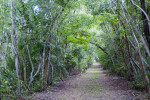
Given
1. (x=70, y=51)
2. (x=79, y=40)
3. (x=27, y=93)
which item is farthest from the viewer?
(x=70, y=51)

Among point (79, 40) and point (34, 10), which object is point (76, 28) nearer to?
point (79, 40)

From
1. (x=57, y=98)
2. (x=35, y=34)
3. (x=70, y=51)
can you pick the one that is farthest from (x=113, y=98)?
(x=70, y=51)

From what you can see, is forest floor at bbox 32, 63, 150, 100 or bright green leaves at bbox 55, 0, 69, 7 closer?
forest floor at bbox 32, 63, 150, 100

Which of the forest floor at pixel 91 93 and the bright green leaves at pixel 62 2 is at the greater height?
the bright green leaves at pixel 62 2

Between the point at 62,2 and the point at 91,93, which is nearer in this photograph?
the point at 91,93

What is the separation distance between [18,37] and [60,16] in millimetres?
3047

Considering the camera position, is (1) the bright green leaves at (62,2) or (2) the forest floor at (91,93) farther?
(1) the bright green leaves at (62,2)

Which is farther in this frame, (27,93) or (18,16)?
(18,16)

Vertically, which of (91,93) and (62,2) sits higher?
(62,2)

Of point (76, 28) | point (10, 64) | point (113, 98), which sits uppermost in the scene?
point (76, 28)

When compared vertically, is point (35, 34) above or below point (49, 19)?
below

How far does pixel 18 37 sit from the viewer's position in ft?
29.3

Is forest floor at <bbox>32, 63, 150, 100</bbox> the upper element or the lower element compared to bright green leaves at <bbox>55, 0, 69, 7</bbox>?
lower

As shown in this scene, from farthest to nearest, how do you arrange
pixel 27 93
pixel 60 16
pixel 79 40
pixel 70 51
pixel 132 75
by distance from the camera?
pixel 70 51 → pixel 79 40 → pixel 132 75 → pixel 60 16 → pixel 27 93
